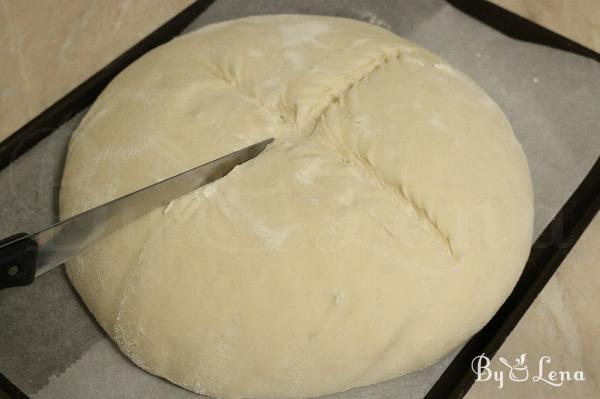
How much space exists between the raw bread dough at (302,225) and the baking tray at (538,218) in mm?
87

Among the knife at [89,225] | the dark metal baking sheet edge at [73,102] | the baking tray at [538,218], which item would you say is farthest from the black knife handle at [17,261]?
the dark metal baking sheet edge at [73,102]

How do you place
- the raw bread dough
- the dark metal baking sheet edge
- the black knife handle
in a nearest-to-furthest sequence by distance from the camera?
the black knife handle < the raw bread dough < the dark metal baking sheet edge

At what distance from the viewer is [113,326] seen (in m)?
1.14

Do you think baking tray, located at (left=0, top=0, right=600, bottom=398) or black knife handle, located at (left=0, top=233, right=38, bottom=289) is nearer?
black knife handle, located at (left=0, top=233, right=38, bottom=289)

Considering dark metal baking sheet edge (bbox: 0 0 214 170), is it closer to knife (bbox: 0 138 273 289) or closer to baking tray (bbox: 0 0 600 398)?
baking tray (bbox: 0 0 600 398)

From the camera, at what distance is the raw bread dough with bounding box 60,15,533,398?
1047mm

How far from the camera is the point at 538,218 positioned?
1384mm

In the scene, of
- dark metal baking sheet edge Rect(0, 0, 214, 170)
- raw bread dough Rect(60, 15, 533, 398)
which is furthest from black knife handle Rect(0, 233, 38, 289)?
dark metal baking sheet edge Rect(0, 0, 214, 170)

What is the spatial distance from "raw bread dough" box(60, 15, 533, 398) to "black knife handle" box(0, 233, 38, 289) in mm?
168

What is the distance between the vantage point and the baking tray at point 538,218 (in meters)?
1.20

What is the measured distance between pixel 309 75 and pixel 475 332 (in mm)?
562

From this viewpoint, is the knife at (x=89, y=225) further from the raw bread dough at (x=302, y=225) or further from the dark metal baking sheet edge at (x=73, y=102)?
the dark metal baking sheet edge at (x=73, y=102)

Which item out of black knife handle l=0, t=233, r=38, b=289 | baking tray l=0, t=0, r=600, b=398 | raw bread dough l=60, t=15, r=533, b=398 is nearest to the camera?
black knife handle l=0, t=233, r=38, b=289

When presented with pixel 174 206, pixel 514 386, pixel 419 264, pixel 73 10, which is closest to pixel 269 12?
pixel 73 10
